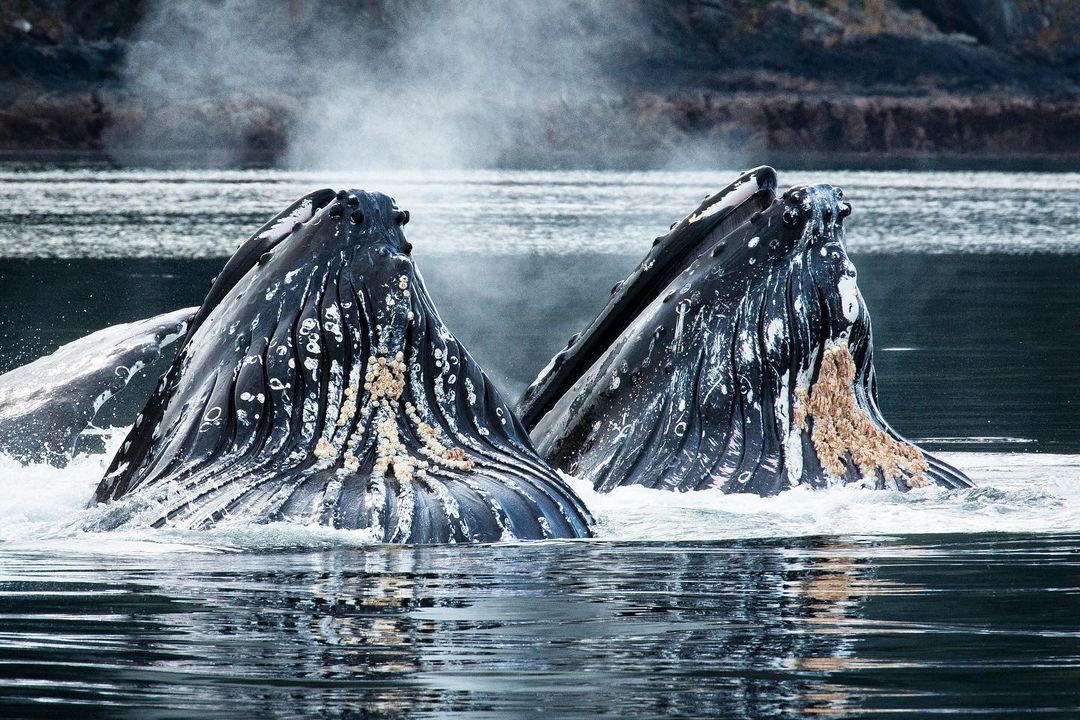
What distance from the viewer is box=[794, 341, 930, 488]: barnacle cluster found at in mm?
11102

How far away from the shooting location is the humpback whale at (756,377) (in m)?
11.1

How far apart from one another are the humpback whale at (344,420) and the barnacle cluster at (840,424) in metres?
1.55

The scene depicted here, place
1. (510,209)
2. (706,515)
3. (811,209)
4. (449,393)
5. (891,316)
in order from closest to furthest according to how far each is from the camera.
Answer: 1. (449,393)
2. (706,515)
3. (811,209)
4. (891,316)
5. (510,209)

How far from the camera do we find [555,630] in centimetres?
830

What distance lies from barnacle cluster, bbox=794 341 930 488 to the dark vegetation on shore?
126 meters

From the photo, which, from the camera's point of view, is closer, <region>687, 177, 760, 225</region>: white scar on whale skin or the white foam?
the white foam

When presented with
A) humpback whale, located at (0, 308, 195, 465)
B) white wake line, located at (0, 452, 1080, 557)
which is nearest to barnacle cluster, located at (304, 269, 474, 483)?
white wake line, located at (0, 452, 1080, 557)

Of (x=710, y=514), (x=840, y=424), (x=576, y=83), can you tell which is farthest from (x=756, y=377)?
(x=576, y=83)

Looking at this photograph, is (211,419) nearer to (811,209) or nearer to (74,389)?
(74,389)

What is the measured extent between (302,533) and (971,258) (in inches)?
1460

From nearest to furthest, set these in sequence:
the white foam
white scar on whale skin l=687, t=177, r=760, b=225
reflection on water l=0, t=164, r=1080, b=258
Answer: the white foam
white scar on whale skin l=687, t=177, r=760, b=225
reflection on water l=0, t=164, r=1080, b=258

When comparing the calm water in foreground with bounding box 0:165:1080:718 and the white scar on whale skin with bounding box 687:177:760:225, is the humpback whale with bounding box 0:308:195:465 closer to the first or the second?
the calm water in foreground with bounding box 0:165:1080:718

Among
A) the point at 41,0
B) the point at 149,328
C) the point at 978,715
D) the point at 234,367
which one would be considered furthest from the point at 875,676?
the point at 41,0

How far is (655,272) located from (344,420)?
7.58ft
